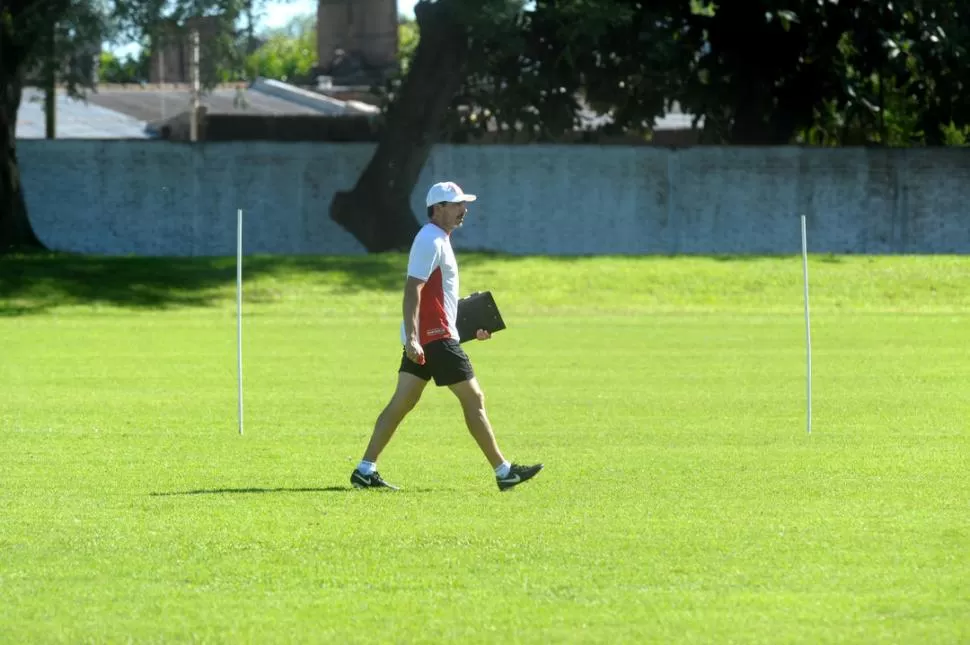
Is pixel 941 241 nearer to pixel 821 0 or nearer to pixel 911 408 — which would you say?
pixel 821 0

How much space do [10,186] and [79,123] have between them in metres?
29.6

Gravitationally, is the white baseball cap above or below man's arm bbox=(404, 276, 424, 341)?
above

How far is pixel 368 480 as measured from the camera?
12492 mm

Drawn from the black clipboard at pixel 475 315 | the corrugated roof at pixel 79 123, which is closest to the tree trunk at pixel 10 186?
the corrugated roof at pixel 79 123

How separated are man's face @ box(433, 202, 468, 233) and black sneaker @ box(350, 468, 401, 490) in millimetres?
1709

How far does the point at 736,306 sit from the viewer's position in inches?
1331

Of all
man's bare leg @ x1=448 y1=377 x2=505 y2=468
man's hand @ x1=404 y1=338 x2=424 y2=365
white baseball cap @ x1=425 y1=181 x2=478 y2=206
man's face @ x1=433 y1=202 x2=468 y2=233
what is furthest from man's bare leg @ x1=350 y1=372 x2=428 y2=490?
white baseball cap @ x1=425 y1=181 x2=478 y2=206

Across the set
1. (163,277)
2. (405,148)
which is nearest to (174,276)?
(163,277)

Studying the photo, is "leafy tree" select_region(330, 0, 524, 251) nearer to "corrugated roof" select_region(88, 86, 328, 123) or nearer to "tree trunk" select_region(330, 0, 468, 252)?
"tree trunk" select_region(330, 0, 468, 252)

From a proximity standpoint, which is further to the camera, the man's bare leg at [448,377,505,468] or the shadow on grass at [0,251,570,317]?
the shadow on grass at [0,251,570,317]

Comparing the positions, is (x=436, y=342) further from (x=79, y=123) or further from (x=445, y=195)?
(x=79, y=123)

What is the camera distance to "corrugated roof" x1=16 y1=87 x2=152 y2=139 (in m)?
64.7

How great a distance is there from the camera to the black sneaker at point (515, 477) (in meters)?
12.3

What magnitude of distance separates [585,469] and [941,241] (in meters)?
29.7
